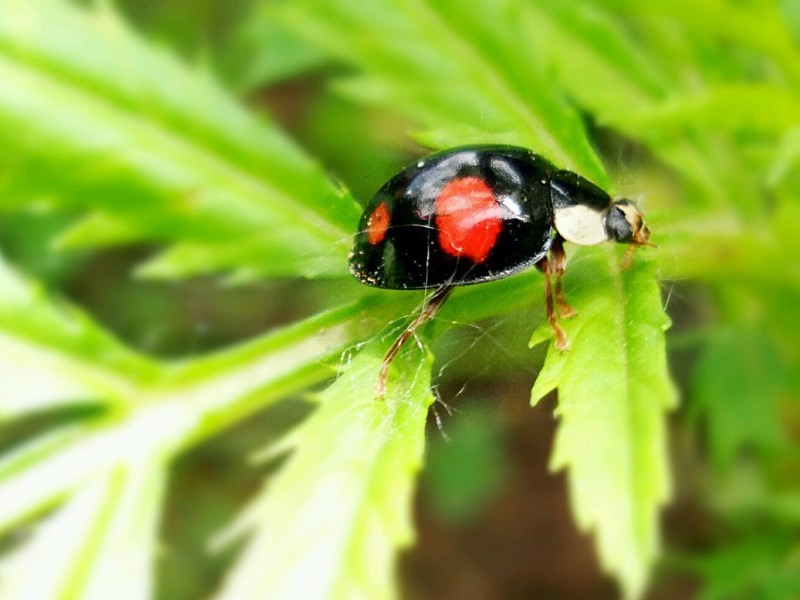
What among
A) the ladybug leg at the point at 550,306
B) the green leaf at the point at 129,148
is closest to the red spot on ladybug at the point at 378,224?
the ladybug leg at the point at 550,306

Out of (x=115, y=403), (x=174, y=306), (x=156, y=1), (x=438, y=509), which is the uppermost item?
(x=156, y=1)

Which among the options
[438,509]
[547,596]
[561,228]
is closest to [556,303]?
[561,228]

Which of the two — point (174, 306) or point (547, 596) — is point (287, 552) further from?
point (547, 596)

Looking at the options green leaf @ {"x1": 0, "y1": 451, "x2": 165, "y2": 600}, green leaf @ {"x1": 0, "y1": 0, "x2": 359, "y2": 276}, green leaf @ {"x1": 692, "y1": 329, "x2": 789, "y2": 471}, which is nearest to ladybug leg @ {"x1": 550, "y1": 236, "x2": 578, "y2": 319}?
green leaf @ {"x1": 0, "y1": 0, "x2": 359, "y2": 276}

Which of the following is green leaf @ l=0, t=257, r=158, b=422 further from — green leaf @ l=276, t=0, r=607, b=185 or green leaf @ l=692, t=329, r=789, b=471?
green leaf @ l=692, t=329, r=789, b=471

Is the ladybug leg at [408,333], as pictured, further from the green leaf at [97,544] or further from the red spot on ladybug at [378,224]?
the green leaf at [97,544]
